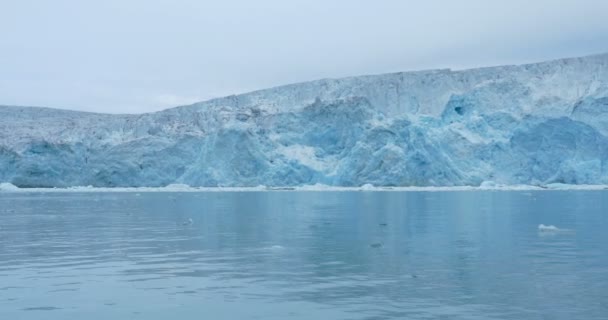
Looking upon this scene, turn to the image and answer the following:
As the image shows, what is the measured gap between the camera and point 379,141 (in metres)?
48.8

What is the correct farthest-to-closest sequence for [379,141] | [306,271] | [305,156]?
[305,156] < [379,141] < [306,271]

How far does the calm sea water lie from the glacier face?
3006 cm

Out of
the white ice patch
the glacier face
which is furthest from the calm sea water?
the white ice patch

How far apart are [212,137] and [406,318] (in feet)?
153

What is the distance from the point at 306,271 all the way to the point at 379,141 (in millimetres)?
38983

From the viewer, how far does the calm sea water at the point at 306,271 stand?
298 inches

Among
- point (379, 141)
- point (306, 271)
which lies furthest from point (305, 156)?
point (306, 271)

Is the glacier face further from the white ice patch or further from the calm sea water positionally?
the calm sea water

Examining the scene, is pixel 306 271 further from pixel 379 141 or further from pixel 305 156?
pixel 305 156

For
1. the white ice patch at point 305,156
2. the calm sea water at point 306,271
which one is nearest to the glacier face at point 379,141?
the white ice patch at point 305,156

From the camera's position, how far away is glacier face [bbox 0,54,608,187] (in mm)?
47750

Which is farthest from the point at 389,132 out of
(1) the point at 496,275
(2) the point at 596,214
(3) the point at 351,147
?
(1) the point at 496,275

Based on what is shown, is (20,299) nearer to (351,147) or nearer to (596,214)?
(596,214)

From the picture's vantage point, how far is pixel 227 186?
51906 mm
